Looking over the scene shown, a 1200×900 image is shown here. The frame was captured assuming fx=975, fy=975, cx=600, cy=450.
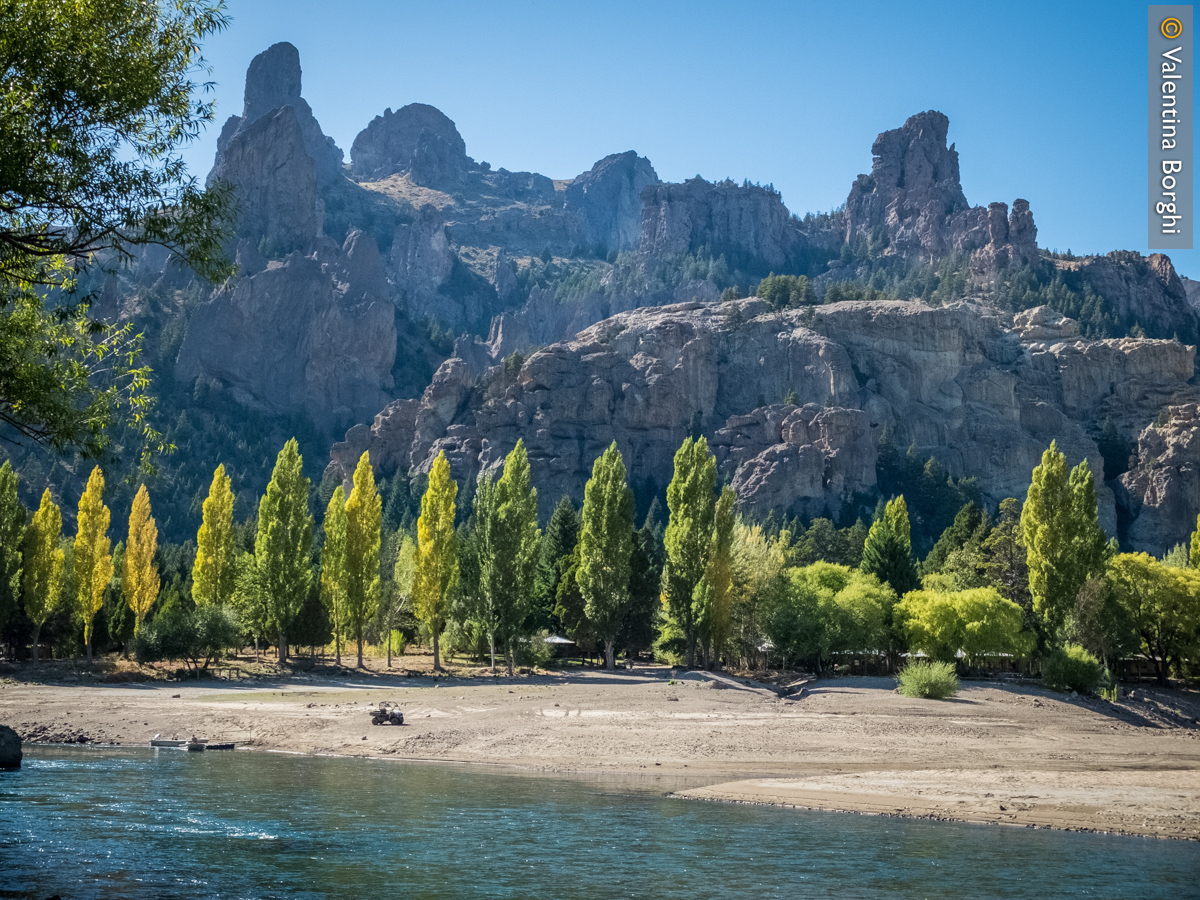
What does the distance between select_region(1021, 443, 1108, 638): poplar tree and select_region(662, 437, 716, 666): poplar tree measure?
19.7 m

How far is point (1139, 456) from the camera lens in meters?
159

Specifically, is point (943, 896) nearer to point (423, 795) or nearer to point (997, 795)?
point (997, 795)

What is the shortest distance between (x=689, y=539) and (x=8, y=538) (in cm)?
4058

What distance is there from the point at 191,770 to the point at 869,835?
19.9 m

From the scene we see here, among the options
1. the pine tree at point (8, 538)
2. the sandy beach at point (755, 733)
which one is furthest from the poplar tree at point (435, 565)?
the pine tree at point (8, 538)

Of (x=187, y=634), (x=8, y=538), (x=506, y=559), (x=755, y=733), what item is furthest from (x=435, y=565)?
(x=755, y=733)

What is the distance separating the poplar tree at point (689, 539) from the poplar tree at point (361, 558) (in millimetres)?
18278

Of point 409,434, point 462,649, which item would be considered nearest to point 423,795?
point 462,649

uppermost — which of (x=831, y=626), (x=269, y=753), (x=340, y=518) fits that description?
(x=340, y=518)

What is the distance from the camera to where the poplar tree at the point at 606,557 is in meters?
61.0

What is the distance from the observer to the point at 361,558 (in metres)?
60.8

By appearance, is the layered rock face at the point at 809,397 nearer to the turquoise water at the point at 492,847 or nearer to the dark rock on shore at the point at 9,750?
the dark rock on shore at the point at 9,750

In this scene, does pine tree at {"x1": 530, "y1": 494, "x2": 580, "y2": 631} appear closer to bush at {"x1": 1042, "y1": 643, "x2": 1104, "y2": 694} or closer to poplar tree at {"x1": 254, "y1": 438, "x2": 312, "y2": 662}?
poplar tree at {"x1": 254, "y1": 438, "x2": 312, "y2": 662}

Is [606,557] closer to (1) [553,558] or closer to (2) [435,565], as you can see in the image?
(2) [435,565]
